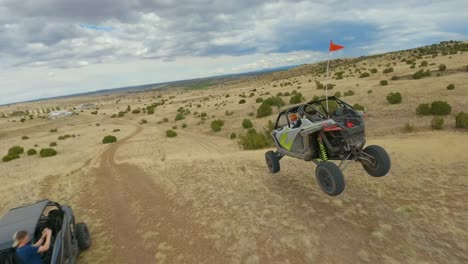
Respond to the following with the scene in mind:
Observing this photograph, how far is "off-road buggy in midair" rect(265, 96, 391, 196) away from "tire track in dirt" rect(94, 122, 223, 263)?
2.87 m

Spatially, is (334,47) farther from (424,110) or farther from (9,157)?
(9,157)

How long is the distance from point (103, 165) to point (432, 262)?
14.0 meters

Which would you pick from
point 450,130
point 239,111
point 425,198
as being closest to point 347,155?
point 425,198

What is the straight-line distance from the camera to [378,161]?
23.4 feet

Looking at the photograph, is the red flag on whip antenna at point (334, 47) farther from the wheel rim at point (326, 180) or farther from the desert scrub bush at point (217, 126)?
the desert scrub bush at point (217, 126)

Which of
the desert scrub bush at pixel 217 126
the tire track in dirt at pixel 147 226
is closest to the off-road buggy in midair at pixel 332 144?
the tire track in dirt at pixel 147 226

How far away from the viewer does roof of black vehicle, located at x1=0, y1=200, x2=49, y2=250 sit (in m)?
4.82

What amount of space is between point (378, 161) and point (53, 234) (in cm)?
707

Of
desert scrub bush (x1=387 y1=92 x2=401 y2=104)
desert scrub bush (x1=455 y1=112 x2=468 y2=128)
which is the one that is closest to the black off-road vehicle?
desert scrub bush (x1=455 y1=112 x2=468 y2=128)

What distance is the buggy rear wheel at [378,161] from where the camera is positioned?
7.05 meters

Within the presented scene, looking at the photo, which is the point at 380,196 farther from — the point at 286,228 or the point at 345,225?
the point at 286,228

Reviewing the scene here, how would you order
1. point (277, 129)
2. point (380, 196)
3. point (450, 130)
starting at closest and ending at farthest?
point (380, 196) < point (277, 129) < point (450, 130)

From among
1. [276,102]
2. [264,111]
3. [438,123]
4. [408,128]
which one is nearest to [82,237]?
[408,128]

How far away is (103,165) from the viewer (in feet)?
49.5
